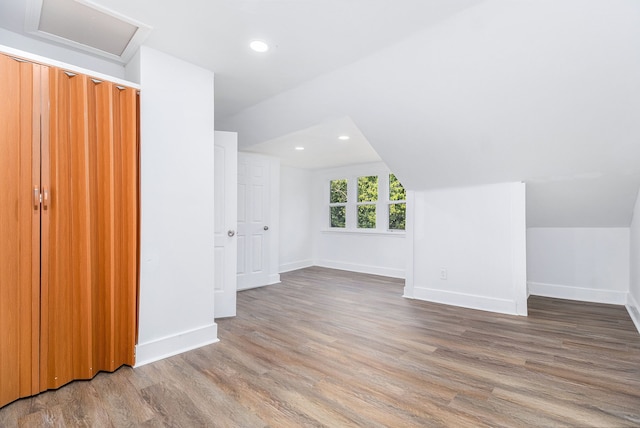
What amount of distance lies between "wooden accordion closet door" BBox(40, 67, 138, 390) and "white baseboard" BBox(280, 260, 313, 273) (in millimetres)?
3831

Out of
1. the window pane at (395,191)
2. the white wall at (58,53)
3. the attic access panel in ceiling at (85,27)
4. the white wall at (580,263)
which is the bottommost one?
the white wall at (580,263)

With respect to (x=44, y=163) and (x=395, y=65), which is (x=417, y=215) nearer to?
(x=395, y=65)

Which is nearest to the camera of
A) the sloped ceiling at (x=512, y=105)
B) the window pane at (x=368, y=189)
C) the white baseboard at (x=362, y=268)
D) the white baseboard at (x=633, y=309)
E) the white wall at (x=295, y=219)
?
the sloped ceiling at (x=512, y=105)

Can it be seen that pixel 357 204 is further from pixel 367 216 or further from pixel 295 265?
pixel 295 265

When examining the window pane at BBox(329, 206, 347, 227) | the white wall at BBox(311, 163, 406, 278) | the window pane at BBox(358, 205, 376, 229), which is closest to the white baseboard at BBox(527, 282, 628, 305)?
the white wall at BBox(311, 163, 406, 278)

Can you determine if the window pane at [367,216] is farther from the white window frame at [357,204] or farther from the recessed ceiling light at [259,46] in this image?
the recessed ceiling light at [259,46]

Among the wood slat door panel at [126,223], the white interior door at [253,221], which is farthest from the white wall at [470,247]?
the wood slat door panel at [126,223]

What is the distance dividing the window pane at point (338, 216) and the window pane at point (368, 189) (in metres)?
0.46

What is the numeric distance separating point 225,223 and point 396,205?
3.48m

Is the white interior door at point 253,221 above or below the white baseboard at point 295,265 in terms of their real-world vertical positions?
above

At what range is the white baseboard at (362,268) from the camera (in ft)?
18.1

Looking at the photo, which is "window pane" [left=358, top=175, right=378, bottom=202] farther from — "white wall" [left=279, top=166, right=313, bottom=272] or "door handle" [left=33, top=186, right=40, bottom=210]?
"door handle" [left=33, top=186, right=40, bottom=210]

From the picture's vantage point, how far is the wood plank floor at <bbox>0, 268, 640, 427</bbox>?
1.70 meters

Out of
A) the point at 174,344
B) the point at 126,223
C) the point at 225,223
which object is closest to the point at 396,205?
the point at 225,223
